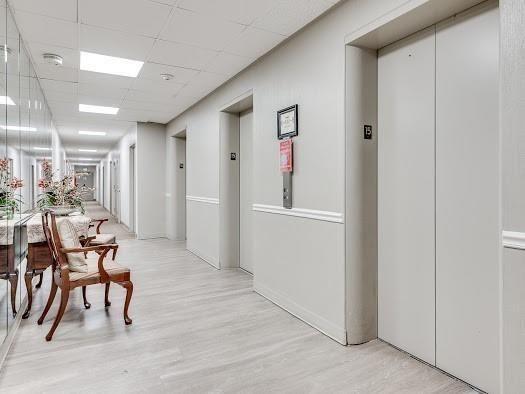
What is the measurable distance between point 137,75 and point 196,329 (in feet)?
11.0

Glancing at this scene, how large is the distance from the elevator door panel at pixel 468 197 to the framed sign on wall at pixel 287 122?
1254 mm

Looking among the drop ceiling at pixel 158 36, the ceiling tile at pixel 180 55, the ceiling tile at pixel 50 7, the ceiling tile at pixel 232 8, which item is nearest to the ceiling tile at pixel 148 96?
Answer: the drop ceiling at pixel 158 36

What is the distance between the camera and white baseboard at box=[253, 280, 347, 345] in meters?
2.62

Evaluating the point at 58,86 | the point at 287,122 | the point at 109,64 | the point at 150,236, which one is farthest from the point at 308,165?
the point at 150,236

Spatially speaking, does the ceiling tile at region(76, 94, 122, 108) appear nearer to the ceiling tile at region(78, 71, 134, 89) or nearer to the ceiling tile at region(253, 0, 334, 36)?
the ceiling tile at region(78, 71, 134, 89)

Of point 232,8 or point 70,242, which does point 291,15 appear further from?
point 70,242

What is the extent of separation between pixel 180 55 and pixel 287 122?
4.99 feet

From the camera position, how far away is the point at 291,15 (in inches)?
110

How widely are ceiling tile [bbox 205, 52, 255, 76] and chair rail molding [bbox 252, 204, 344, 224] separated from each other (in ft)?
5.60

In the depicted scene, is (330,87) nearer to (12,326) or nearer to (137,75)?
(137,75)

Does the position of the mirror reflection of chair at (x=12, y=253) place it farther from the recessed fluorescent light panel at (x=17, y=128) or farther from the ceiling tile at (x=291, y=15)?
the ceiling tile at (x=291, y=15)

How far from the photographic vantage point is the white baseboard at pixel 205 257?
501 cm

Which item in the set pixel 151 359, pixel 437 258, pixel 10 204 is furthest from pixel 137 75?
pixel 437 258

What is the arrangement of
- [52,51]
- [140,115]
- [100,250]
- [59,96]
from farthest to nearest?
[140,115] → [59,96] → [52,51] → [100,250]
